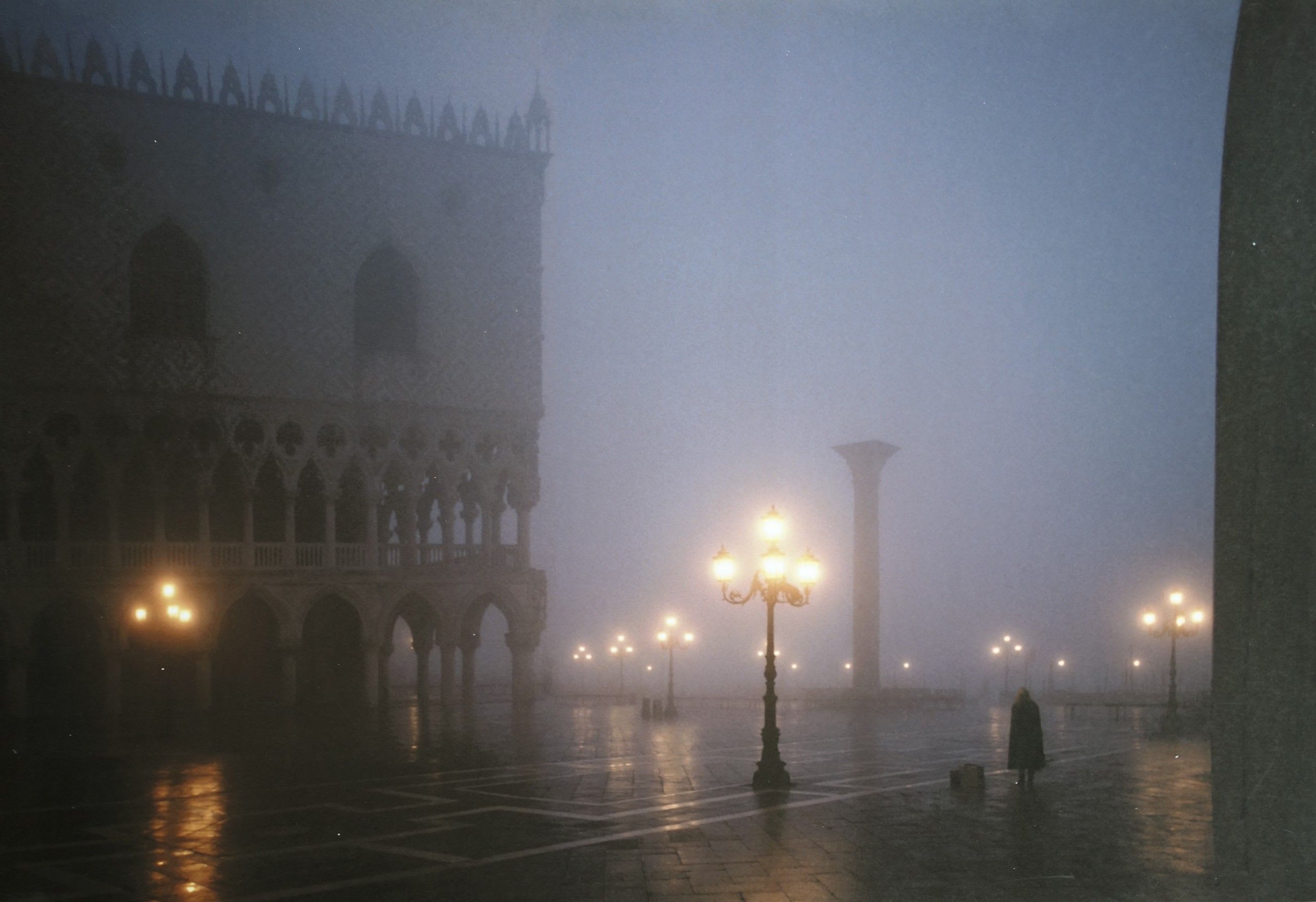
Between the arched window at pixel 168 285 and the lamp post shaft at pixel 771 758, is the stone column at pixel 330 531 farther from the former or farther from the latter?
the lamp post shaft at pixel 771 758

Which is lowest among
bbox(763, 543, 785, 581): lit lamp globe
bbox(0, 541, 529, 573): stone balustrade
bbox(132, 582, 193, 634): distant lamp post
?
bbox(132, 582, 193, 634): distant lamp post

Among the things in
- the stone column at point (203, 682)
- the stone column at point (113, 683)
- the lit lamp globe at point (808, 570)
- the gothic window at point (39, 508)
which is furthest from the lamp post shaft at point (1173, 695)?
the gothic window at point (39, 508)

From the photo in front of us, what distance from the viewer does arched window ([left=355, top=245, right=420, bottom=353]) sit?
118 feet

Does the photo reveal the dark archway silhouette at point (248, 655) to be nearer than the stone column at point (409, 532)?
Yes

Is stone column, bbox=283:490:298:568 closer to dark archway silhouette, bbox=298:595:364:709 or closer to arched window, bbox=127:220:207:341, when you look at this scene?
dark archway silhouette, bbox=298:595:364:709

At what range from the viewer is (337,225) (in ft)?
117

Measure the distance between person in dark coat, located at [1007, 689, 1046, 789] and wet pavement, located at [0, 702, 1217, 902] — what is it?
0.33 meters

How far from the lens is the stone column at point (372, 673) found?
1355 inches

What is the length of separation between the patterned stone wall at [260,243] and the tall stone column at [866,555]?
17.7 metres

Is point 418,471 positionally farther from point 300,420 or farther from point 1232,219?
point 1232,219

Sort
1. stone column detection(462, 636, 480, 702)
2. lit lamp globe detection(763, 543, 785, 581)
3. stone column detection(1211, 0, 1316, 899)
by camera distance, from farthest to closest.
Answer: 1. stone column detection(462, 636, 480, 702)
2. lit lamp globe detection(763, 543, 785, 581)
3. stone column detection(1211, 0, 1316, 899)

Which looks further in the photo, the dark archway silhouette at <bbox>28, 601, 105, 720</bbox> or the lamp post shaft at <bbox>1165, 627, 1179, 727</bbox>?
the dark archway silhouette at <bbox>28, 601, 105, 720</bbox>

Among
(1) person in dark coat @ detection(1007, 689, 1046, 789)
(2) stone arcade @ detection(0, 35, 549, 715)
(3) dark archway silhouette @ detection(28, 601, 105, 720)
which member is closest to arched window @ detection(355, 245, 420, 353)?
(2) stone arcade @ detection(0, 35, 549, 715)

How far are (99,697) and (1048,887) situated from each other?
98.7ft
